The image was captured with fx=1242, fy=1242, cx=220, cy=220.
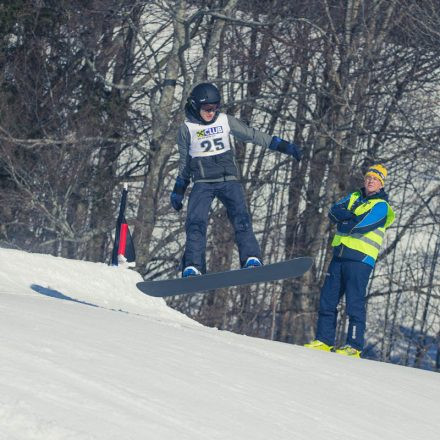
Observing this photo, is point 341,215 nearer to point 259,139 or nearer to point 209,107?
point 259,139

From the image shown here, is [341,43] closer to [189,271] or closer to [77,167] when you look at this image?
[77,167]

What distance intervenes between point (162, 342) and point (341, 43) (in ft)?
47.2

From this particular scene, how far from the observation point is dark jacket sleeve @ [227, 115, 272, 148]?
30.1ft

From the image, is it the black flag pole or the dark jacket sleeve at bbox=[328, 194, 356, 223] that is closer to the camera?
the dark jacket sleeve at bbox=[328, 194, 356, 223]

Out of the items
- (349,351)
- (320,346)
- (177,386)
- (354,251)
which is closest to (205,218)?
(354,251)

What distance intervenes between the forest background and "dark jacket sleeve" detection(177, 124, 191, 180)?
32.1ft

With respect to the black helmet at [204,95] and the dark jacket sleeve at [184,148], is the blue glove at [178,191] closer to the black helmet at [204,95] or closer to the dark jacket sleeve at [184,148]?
the dark jacket sleeve at [184,148]

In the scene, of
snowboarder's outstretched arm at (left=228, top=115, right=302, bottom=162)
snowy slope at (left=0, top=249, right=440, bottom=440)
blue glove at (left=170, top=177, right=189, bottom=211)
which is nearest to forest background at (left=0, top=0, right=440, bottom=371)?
blue glove at (left=170, top=177, right=189, bottom=211)

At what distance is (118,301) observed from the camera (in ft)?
34.6

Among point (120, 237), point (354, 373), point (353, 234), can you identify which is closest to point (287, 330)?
point (120, 237)

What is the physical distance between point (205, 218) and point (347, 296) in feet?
4.10

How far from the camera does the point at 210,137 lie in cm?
901

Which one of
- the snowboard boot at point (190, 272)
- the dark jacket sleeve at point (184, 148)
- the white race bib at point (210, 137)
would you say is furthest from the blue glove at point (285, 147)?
the snowboard boot at point (190, 272)

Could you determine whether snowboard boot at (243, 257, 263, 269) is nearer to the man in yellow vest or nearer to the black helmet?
the man in yellow vest
